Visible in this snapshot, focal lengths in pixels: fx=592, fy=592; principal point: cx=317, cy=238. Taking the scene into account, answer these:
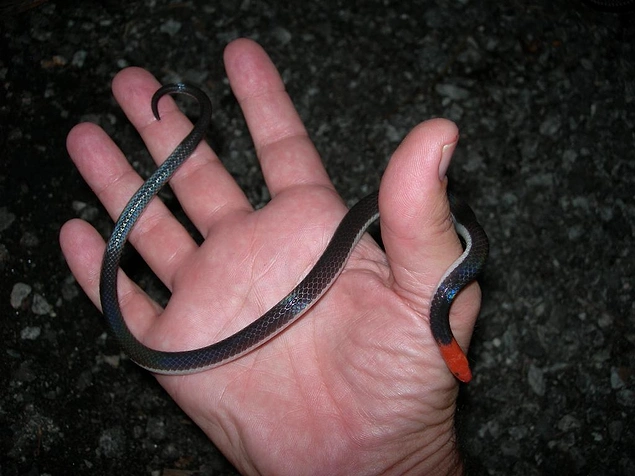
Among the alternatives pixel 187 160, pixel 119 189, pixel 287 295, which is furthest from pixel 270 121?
pixel 287 295

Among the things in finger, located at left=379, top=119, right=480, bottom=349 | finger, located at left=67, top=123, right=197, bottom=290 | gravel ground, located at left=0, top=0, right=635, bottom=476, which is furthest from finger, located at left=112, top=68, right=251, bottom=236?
finger, located at left=379, top=119, right=480, bottom=349

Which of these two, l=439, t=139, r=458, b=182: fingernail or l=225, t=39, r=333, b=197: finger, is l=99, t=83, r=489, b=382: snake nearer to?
l=225, t=39, r=333, b=197: finger

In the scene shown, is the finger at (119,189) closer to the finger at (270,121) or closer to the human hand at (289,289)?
the human hand at (289,289)

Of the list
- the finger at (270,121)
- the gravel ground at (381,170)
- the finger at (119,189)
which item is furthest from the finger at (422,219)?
the finger at (119,189)

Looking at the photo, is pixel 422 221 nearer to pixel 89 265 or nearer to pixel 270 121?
pixel 270 121

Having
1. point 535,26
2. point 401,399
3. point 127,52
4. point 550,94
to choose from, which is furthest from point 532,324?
point 127,52

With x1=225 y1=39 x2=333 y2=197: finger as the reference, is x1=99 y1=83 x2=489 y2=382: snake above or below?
below
